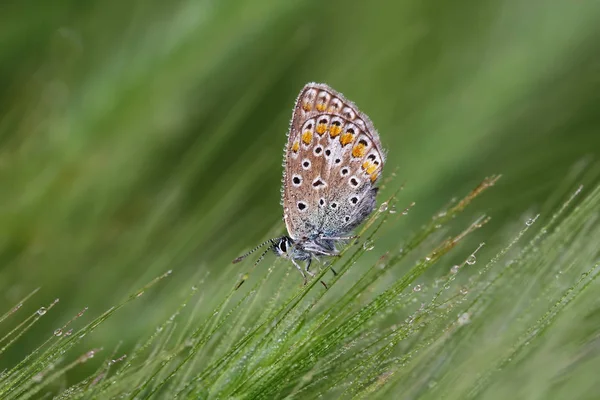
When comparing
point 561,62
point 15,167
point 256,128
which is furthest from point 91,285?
point 561,62

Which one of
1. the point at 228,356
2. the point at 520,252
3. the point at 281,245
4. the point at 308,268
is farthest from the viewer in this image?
the point at 281,245

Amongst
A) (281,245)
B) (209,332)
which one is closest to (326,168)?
(281,245)

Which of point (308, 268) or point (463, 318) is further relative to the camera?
point (308, 268)

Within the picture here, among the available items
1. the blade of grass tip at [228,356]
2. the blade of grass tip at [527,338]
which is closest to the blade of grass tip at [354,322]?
the blade of grass tip at [228,356]

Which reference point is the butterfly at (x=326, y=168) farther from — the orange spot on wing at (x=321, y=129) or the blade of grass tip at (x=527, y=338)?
the blade of grass tip at (x=527, y=338)

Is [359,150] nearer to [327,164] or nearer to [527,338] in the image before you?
[327,164]

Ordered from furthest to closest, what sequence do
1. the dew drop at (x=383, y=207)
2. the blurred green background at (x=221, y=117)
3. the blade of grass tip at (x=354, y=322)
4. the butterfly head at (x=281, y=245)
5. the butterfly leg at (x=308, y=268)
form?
the blurred green background at (x=221, y=117), the butterfly head at (x=281, y=245), the butterfly leg at (x=308, y=268), the dew drop at (x=383, y=207), the blade of grass tip at (x=354, y=322)

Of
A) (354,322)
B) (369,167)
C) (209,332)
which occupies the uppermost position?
(369,167)

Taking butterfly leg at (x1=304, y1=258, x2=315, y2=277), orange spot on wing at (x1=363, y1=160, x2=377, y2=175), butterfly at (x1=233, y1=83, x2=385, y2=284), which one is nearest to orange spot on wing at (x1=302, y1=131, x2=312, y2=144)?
butterfly at (x1=233, y1=83, x2=385, y2=284)
